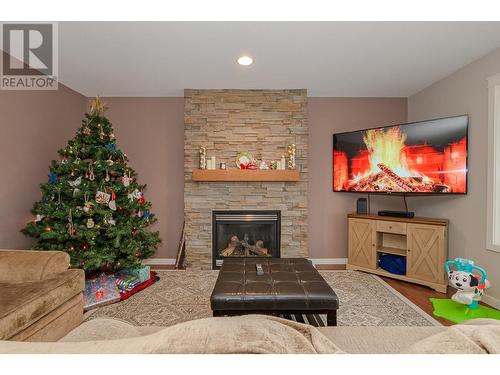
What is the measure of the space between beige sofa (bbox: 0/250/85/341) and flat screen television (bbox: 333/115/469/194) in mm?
3314

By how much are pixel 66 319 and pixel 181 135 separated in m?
2.72

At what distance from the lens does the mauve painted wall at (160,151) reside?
3.83m

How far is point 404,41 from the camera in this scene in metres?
2.33

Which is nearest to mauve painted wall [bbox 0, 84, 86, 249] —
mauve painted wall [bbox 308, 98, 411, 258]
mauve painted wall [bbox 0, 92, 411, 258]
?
mauve painted wall [bbox 0, 92, 411, 258]

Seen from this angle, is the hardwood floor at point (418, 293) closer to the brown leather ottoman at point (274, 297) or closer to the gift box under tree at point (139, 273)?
the brown leather ottoman at point (274, 297)

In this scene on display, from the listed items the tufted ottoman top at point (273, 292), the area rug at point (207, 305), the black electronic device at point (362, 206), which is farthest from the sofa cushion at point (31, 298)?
the black electronic device at point (362, 206)

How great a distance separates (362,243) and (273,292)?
7.09ft

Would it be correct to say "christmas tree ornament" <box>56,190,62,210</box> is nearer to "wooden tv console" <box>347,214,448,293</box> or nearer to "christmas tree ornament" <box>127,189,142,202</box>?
"christmas tree ornament" <box>127,189,142,202</box>

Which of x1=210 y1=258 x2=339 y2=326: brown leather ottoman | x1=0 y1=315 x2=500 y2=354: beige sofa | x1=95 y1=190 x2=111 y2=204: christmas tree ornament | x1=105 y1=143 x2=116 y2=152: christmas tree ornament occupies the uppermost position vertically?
x1=105 y1=143 x2=116 y2=152: christmas tree ornament

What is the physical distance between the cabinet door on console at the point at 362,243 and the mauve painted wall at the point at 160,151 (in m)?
2.47

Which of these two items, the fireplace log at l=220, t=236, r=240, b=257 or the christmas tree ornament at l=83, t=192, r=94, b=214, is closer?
the christmas tree ornament at l=83, t=192, r=94, b=214

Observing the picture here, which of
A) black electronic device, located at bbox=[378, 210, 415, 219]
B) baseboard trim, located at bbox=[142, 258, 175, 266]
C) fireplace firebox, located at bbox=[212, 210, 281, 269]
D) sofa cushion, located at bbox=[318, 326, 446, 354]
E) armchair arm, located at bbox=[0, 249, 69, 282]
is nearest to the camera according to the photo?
sofa cushion, located at bbox=[318, 326, 446, 354]

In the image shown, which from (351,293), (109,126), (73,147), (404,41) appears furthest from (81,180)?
(404,41)

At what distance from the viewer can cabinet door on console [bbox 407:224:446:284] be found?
2779 millimetres
